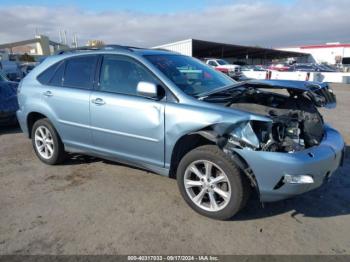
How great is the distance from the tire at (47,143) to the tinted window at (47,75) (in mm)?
599

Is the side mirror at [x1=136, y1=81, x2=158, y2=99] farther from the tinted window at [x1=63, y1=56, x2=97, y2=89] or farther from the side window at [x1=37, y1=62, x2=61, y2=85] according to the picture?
the side window at [x1=37, y1=62, x2=61, y2=85]

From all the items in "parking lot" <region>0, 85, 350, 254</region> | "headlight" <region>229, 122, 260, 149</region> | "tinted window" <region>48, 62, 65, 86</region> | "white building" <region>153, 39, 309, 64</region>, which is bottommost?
"parking lot" <region>0, 85, 350, 254</region>

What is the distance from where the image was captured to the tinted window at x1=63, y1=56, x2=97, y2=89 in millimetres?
4328

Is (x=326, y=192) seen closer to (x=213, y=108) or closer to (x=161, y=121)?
(x=213, y=108)

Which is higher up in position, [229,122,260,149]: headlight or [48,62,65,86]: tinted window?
[48,62,65,86]: tinted window

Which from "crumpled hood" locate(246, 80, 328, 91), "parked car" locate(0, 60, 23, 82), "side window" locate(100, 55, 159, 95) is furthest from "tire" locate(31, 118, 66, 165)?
"parked car" locate(0, 60, 23, 82)

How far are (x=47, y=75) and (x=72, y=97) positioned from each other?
849 millimetres

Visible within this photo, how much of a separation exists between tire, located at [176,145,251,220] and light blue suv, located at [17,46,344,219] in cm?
1

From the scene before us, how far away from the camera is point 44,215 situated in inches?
136

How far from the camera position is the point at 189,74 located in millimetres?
4141

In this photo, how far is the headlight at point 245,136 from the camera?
3007mm

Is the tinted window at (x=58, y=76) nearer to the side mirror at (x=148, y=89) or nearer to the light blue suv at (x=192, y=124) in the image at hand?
the light blue suv at (x=192, y=124)

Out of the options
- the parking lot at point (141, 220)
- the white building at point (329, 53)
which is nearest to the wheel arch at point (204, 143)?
the parking lot at point (141, 220)

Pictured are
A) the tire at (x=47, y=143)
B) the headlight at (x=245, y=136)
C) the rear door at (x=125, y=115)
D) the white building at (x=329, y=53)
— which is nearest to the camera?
the headlight at (x=245, y=136)
